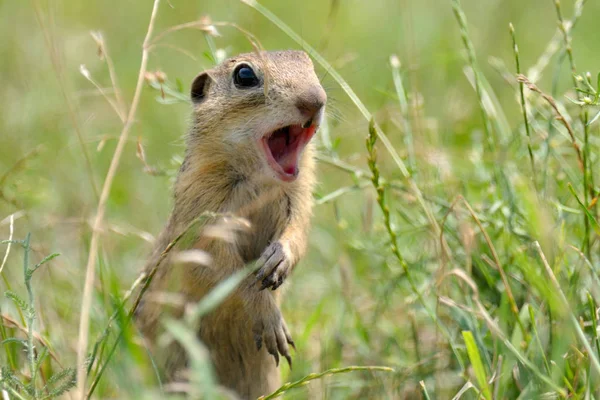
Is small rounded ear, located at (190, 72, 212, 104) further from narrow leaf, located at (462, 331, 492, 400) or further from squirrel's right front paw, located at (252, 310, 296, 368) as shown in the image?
narrow leaf, located at (462, 331, 492, 400)

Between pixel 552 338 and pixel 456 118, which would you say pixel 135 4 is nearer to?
pixel 456 118

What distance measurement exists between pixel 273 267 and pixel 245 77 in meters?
0.93

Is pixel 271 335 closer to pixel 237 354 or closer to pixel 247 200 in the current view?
pixel 237 354

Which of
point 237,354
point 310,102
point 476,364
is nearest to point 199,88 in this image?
point 310,102

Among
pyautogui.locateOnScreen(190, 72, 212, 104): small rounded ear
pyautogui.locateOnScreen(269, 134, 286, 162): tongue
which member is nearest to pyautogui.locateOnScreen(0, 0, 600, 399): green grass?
pyautogui.locateOnScreen(190, 72, 212, 104): small rounded ear

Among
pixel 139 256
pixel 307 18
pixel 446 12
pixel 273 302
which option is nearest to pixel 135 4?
pixel 307 18

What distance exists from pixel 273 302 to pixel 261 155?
0.64 m

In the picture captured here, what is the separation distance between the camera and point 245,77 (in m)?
4.05

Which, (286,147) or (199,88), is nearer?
(286,147)

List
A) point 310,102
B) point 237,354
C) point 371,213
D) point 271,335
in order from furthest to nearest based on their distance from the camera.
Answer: point 371,213 < point 237,354 < point 271,335 < point 310,102

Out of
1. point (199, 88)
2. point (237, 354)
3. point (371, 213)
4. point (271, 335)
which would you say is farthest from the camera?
point (371, 213)

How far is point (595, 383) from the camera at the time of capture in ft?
10.6

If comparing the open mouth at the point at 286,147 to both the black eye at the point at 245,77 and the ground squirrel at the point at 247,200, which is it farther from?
the black eye at the point at 245,77

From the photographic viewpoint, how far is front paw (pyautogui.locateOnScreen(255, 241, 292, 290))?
12.0ft
